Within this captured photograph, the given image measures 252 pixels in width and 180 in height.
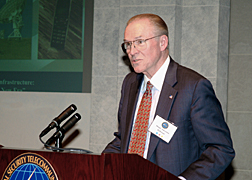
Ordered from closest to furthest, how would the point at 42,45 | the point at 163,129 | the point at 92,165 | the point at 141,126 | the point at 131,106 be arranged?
the point at 92,165, the point at 163,129, the point at 141,126, the point at 131,106, the point at 42,45

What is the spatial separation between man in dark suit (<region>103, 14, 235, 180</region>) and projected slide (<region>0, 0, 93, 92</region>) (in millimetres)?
2067

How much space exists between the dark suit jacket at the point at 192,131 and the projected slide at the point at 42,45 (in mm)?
2268

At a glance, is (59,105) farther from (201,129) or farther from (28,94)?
(201,129)

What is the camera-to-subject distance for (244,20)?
4094mm

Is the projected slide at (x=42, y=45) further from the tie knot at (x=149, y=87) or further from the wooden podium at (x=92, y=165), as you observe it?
the wooden podium at (x=92, y=165)

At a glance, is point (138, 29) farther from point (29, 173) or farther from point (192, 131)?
point (29, 173)

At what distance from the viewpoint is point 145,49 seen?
2.19 m

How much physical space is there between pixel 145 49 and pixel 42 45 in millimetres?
2513

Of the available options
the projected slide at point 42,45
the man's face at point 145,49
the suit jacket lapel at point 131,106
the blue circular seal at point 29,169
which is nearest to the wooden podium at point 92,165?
the blue circular seal at point 29,169

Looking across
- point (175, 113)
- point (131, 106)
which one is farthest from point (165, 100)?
point (131, 106)

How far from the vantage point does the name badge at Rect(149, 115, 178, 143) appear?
2.01 meters

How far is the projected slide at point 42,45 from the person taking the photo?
427 cm

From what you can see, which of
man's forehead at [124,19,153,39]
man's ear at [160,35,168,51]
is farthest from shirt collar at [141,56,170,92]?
man's forehead at [124,19,153,39]

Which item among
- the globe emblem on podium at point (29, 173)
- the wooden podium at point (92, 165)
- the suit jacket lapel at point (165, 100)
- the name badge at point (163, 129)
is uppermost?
the suit jacket lapel at point (165, 100)
